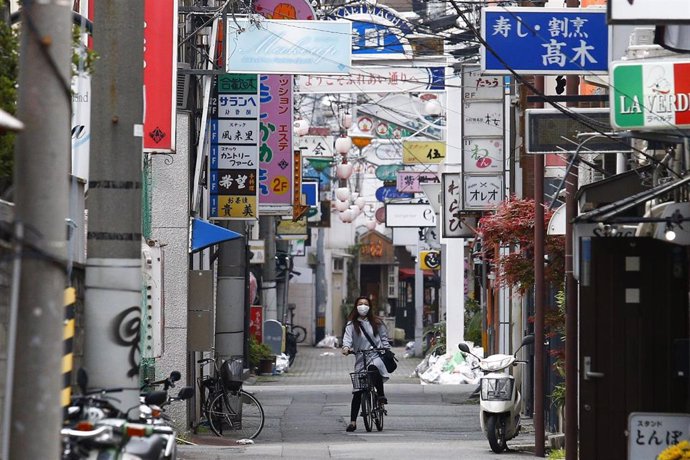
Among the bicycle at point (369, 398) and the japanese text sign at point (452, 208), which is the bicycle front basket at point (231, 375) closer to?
the bicycle at point (369, 398)

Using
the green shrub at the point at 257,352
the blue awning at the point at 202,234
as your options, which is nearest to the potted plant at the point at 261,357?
the green shrub at the point at 257,352

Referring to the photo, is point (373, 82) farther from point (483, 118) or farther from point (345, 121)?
point (345, 121)

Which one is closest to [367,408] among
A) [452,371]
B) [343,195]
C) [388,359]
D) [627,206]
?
[388,359]

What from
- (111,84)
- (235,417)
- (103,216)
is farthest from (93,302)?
(235,417)

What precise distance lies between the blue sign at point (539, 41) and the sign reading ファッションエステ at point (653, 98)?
245cm

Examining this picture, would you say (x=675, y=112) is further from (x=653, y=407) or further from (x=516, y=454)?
(x=516, y=454)

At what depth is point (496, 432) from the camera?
653 inches

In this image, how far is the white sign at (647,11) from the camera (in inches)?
379

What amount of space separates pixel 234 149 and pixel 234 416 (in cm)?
400

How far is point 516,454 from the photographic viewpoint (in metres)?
16.6

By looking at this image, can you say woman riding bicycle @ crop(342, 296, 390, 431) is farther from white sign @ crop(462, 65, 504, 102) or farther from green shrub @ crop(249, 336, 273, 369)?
green shrub @ crop(249, 336, 273, 369)

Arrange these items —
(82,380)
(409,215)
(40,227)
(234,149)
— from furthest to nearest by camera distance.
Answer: (409,215) → (234,149) → (82,380) → (40,227)

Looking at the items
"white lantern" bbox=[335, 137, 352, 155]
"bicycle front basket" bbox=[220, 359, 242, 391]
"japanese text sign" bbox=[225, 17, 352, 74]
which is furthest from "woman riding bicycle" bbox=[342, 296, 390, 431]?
"white lantern" bbox=[335, 137, 352, 155]

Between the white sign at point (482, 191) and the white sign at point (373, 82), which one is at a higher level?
the white sign at point (373, 82)
